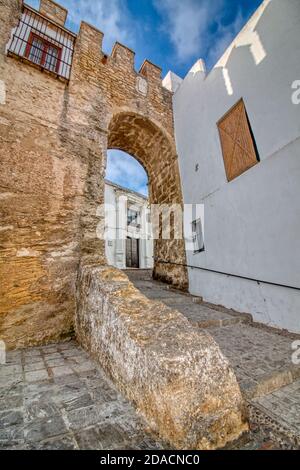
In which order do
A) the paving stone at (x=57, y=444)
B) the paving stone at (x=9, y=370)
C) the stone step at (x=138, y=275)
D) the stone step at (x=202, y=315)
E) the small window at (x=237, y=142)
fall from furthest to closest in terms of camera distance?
the stone step at (x=138, y=275)
the small window at (x=237, y=142)
the stone step at (x=202, y=315)
the paving stone at (x=9, y=370)
the paving stone at (x=57, y=444)

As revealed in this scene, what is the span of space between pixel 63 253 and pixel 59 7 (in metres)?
6.02

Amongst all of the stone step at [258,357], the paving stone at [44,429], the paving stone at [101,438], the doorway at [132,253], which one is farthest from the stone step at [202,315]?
the doorway at [132,253]

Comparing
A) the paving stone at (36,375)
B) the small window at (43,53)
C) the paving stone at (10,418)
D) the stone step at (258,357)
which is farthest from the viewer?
the small window at (43,53)

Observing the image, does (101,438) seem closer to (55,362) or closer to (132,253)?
(55,362)

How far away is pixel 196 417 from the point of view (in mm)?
1164

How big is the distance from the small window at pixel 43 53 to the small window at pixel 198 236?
4574 millimetres

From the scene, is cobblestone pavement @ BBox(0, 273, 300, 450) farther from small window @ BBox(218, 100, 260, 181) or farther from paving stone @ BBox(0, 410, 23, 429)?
small window @ BBox(218, 100, 260, 181)

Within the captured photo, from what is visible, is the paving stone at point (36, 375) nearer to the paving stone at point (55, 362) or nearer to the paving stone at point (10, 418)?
the paving stone at point (55, 362)

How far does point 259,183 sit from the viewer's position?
357cm

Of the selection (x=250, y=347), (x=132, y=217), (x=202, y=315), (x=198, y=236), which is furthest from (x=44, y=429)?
(x=132, y=217)

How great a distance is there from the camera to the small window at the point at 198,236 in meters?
4.99

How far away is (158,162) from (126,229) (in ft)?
28.6

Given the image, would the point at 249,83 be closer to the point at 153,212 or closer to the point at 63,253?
the point at 153,212
